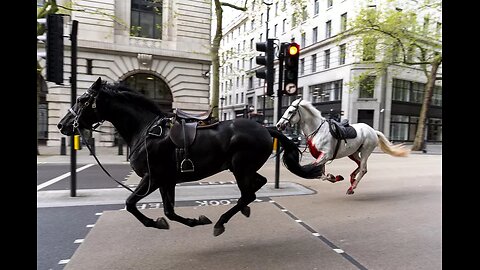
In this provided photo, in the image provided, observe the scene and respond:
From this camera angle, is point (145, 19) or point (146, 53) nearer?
point (146, 53)

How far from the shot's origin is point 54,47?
234 inches

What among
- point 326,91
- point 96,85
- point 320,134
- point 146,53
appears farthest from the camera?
point 326,91

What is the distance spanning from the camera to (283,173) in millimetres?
10391

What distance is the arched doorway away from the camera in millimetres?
20125

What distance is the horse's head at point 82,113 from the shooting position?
3535 millimetres

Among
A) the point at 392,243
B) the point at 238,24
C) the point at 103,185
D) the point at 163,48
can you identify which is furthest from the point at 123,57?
the point at 238,24

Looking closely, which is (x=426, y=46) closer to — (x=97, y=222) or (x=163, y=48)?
(x=163, y=48)

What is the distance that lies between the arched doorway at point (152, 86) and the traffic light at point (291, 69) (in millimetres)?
14648

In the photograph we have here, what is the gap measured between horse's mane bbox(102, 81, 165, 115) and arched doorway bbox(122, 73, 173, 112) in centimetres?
1693

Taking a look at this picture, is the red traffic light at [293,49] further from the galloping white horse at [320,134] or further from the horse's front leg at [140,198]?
the horse's front leg at [140,198]

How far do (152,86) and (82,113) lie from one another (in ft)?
57.7

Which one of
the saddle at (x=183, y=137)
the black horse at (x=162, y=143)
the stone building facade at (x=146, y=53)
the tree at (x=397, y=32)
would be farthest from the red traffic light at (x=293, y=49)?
the tree at (x=397, y=32)

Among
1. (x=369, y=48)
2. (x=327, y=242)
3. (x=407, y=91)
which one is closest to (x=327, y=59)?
(x=407, y=91)

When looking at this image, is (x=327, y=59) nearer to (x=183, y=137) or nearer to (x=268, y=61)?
(x=268, y=61)
